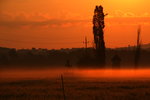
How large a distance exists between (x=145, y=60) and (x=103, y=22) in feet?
173

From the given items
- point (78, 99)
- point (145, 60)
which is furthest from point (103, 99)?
point (145, 60)

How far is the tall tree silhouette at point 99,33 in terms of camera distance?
6156 centimetres

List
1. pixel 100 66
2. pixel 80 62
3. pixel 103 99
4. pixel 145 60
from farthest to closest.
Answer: pixel 145 60 < pixel 80 62 < pixel 100 66 < pixel 103 99

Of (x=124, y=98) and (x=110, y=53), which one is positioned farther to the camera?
(x=110, y=53)

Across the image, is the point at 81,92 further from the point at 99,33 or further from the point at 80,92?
the point at 99,33

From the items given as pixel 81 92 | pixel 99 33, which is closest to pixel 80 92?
pixel 81 92

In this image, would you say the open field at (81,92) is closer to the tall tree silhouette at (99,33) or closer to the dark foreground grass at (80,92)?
the dark foreground grass at (80,92)

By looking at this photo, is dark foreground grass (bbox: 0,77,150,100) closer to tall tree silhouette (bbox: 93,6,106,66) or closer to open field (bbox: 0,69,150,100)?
open field (bbox: 0,69,150,100)

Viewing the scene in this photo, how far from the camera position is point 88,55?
6825 cm

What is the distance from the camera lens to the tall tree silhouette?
202ft

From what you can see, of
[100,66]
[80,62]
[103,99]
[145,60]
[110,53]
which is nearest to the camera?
[103,99]

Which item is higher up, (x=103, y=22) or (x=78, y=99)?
(x=103, y=22)

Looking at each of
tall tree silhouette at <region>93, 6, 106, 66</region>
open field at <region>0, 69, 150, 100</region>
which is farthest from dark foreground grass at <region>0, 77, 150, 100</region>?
tall tree silhouette at <region>93, 6, 106, 66</region>

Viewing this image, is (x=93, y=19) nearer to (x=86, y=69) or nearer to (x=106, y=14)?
(x=106, y=14)
